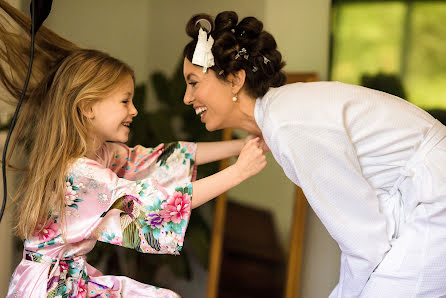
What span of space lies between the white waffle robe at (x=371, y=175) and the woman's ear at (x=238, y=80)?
245 mm

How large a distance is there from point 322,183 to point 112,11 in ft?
5.94

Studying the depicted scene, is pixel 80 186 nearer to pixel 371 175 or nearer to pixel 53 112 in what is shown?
pixel 53 112

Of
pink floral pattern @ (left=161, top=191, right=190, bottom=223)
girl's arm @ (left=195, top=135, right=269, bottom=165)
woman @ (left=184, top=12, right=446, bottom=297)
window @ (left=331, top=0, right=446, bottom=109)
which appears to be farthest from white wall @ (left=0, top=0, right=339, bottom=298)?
pink floral pattern @ (left=161, top=191, right=190, bottom=223)

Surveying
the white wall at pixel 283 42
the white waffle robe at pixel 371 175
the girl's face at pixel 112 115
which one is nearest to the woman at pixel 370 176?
the white waffle robe at pixel 371 175

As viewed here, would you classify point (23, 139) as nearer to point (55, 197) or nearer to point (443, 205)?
point (55, 197)

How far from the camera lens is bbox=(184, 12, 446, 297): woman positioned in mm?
1448

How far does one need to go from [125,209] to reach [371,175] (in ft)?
2.29

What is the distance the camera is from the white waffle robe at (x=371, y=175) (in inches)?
57.0

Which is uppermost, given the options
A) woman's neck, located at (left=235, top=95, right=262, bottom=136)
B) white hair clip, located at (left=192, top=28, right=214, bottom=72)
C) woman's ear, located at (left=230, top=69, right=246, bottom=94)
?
white hair clip, located at (left=192, top=28, right=214, bottom=72)

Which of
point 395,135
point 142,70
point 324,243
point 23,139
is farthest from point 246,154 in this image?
point 142,70

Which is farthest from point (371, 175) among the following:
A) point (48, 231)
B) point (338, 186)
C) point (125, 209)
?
point (48, 231)

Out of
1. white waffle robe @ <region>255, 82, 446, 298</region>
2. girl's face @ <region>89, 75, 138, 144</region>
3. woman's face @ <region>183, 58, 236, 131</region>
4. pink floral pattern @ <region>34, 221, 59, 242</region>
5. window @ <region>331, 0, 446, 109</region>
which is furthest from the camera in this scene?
window @ <region>331, 0, 446, 109</region>

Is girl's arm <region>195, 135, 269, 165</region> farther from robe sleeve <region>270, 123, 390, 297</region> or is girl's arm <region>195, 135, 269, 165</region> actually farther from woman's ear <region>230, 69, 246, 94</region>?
robe sleeve <region>270, 123, 390, 297</region>

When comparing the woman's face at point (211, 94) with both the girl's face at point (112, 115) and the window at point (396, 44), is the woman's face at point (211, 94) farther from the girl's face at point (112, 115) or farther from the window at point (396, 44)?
the window at point (396, 44)
